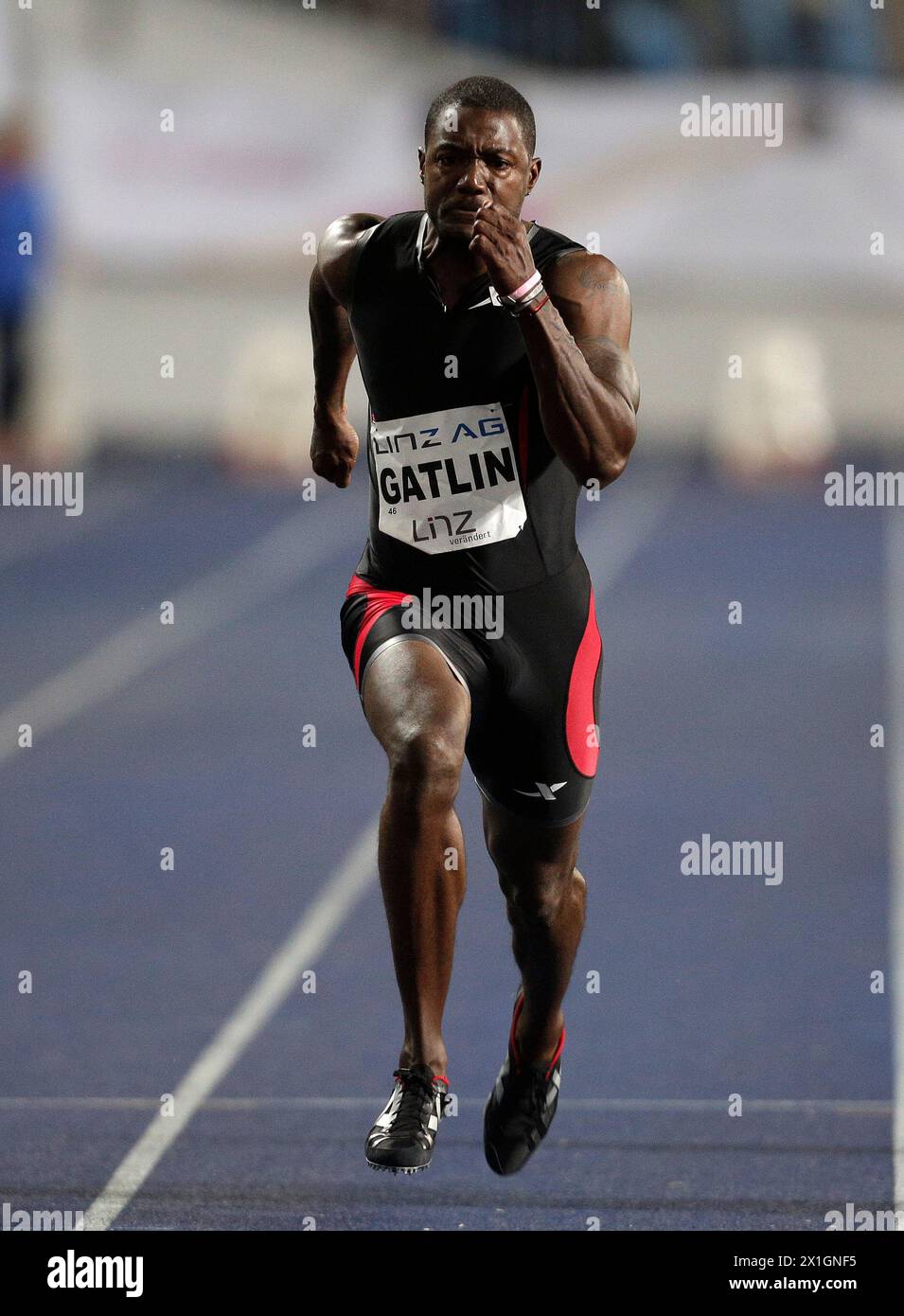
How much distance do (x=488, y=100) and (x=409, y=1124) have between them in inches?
76.1

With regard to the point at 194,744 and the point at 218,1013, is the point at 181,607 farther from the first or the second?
the point at 218,1013

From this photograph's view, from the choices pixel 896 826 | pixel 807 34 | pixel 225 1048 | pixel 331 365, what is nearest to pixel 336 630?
pixel 896 826

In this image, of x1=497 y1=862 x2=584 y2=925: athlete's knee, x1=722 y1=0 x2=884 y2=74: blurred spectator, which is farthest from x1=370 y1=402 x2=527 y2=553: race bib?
x1=722 y1=0 x2=884 y2=74: blurred spectator

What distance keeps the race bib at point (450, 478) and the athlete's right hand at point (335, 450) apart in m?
0.25

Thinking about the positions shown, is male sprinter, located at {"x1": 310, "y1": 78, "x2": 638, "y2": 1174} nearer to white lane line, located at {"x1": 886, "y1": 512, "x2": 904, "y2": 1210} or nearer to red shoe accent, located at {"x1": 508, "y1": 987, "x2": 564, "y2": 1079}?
red shoe accent, located at {"x1": 508, "y1": 987, "x2": 564, "y2": 1079}

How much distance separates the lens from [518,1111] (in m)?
4.96

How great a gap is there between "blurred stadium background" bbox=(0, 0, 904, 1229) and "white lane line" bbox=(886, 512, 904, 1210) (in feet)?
0.13

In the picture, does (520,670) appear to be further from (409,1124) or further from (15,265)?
(15,265)

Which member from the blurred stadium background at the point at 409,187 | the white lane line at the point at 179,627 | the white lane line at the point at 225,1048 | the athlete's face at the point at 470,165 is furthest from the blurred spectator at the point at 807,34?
the athlete's face at the point at 470,165

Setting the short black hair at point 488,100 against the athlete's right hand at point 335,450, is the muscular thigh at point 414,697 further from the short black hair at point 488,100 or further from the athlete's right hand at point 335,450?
the short black hair at point 488,100

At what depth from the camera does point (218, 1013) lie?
675 centimetres

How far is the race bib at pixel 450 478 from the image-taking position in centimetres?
445

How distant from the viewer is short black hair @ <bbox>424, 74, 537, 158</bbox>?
13.6 ft

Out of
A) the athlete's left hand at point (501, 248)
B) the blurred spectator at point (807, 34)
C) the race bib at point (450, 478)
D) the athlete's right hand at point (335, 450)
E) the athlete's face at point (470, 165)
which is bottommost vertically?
the race bib at point (450, 478)
